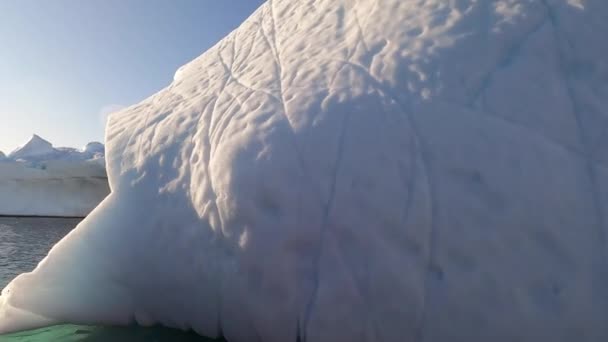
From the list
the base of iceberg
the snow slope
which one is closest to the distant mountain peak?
the base of iceberg

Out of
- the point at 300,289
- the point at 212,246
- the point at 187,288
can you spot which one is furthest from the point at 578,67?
the point at 187,288

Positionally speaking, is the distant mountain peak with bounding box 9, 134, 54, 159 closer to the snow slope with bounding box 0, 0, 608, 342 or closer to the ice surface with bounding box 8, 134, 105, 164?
the ice surface with bounding box 8, 134, 105, 164

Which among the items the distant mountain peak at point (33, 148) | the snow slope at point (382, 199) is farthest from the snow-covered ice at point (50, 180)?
the snow slope at point (382, 199)

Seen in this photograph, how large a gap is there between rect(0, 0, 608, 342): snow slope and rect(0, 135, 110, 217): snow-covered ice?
11.3m

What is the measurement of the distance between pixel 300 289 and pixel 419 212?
522mm

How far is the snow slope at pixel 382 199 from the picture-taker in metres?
1.32

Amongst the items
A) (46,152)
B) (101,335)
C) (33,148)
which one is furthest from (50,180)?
(101,335)

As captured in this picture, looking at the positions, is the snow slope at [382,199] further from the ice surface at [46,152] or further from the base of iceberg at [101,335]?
the ice surface at [46,152]

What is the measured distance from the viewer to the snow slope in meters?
1.32

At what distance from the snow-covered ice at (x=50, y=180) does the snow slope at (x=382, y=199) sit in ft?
37.2

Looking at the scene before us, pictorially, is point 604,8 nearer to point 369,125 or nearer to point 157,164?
point 369,125

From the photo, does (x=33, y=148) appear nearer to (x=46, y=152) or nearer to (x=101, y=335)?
(x=46, y=152)

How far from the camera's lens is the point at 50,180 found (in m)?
13.0

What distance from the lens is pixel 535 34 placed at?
1.55 m
